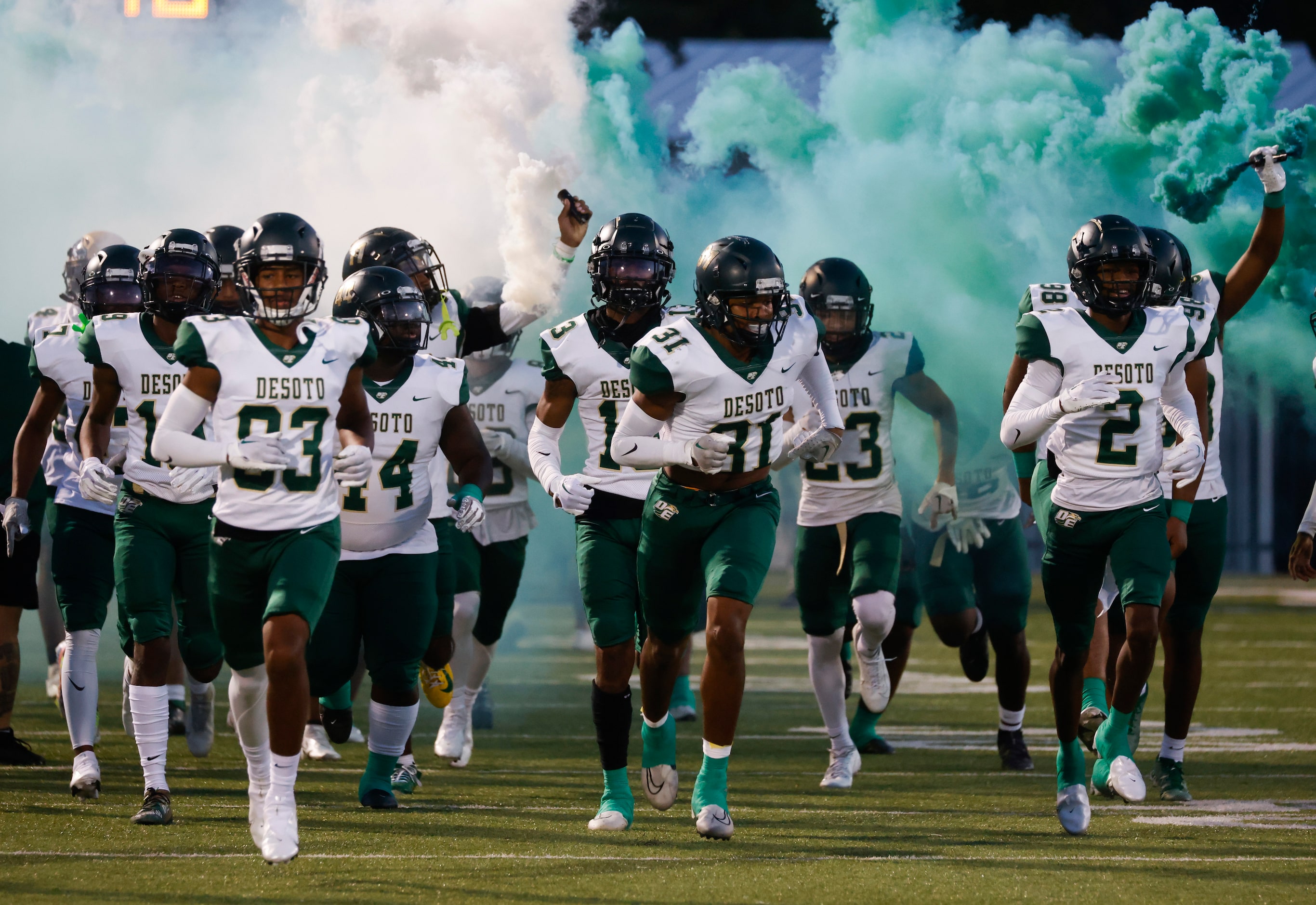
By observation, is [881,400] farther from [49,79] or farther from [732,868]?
[49,79]

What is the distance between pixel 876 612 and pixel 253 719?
8.77ft

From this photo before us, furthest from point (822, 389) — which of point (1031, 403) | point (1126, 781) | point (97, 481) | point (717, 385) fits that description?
point (97, 481)

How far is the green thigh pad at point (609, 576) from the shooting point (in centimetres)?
528

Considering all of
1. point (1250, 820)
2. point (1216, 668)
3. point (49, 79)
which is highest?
point (49, 79)

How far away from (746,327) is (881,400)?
1829 mm

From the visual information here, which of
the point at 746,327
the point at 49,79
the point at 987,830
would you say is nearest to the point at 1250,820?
the point at 987,830

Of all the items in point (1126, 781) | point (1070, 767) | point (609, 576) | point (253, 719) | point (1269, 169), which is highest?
point (1269, 169)

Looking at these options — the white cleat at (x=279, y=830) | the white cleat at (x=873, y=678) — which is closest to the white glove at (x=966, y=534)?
the white cleat at (x=873, y=678)

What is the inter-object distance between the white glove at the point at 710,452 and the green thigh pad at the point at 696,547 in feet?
0.58

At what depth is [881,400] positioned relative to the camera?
22.1 feet

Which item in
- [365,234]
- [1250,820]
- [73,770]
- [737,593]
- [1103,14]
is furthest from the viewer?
[1103,14]

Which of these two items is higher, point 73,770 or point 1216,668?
point 73,770

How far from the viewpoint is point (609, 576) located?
531 centimetres

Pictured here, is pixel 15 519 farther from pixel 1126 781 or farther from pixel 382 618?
pixel 1126 781
